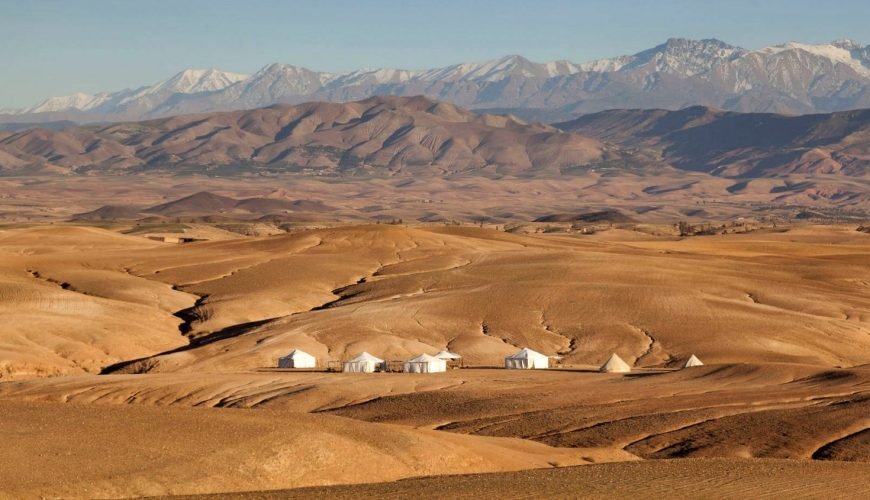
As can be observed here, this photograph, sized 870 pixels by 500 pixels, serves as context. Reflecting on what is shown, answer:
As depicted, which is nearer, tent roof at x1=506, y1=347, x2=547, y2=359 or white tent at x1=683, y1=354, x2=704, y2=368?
white tent at x1=683, y1=354, x2=704, y2=368

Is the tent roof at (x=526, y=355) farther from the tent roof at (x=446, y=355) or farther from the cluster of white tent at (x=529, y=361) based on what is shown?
the tent roof at (x=446, y=355)

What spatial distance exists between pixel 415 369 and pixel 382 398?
37.9 feet

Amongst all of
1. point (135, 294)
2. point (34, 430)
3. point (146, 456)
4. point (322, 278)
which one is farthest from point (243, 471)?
point (322, 278)

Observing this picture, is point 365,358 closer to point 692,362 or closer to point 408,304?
point 692,362

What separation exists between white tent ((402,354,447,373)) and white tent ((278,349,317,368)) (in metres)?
5.76

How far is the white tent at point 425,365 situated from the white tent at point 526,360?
4.25m

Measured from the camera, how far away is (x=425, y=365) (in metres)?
80.9

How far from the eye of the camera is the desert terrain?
146 ft

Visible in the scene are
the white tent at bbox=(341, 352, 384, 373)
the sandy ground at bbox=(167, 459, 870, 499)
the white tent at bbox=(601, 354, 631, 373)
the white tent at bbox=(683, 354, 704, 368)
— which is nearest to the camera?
the sandy ground at bbox=(167, 459, 870, 499)

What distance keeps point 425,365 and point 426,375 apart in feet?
9.69

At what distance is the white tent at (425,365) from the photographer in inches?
3178

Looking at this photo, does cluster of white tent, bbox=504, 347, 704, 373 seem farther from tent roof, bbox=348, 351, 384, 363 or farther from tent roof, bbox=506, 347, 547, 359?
tent roof, bbox=348, 351, 384, 363

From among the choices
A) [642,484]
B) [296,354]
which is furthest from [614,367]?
[642,484]

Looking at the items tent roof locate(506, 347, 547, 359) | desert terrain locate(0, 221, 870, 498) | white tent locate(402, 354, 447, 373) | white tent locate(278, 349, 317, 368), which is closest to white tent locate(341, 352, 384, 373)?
white tent locate(402, 354, 447, 373)
